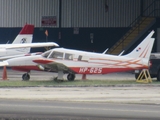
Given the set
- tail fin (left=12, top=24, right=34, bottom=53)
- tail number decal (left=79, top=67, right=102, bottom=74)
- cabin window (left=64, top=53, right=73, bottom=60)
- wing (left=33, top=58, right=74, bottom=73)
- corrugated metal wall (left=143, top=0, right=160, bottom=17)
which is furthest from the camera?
corrugated metal wall (left=143, top=0, right=160, bottom=17)

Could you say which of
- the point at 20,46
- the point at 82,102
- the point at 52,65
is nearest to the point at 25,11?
the point at 20,46

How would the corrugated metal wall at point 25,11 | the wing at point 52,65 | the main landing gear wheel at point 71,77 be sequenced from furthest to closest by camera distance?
1. the corrugated metal wall at point 25,11
2. the main landing gear wheel at point 71,77
3. the wing at point 52,65

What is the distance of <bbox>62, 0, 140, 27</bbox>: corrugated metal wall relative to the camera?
54.5 metres

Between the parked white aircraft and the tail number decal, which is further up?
the parked white aircraft

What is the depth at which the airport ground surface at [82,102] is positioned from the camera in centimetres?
1766

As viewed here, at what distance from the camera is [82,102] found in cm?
2214

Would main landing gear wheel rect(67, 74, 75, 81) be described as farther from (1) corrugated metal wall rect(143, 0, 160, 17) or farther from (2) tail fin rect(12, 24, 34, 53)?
(1) corrugated metal wall rect(143, 0, 160, 17)

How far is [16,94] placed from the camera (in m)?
25.5

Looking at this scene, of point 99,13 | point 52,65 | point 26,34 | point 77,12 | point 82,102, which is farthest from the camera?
point 77,12

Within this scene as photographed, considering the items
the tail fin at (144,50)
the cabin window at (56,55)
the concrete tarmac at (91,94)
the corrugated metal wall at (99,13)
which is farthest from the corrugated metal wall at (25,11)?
the concrete tarmac at (91,94)

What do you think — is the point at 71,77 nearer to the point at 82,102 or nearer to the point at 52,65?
the point at 52,65

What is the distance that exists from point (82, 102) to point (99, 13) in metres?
33.5

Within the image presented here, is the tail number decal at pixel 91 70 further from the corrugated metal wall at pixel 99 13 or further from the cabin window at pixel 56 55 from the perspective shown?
the corrugated metal wall at pixel 99 13

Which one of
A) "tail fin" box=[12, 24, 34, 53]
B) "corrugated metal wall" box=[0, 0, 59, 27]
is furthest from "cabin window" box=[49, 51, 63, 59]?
"corrugated metal wall" box=[0, 0, 59, 27]
